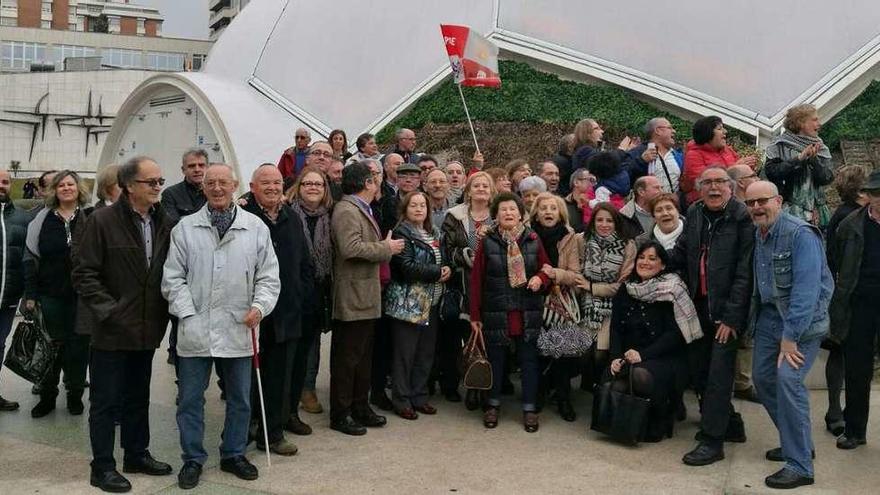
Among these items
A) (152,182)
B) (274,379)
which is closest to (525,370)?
(274,379)

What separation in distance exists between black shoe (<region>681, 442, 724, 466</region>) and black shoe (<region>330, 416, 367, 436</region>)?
2.07m

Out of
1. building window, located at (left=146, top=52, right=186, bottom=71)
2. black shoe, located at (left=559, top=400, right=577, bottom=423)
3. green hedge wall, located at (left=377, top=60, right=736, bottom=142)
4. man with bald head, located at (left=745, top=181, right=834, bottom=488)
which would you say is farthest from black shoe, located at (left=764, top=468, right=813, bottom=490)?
building window, located at (left=146, top=52, right=186, bottom=71)

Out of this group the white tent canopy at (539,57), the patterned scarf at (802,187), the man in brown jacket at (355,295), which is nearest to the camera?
the man in brown jacket at (355,295)

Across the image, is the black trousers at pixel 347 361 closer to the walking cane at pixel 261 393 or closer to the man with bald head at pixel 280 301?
the man with bald head at pixel 280 301

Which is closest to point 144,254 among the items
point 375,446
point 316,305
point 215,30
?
point 316,305

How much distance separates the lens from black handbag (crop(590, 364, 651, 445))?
5.36 metres

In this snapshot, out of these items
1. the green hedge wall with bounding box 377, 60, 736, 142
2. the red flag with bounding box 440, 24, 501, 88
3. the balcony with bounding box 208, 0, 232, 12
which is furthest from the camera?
the balcony with bounding box 208, 0, 232, 12

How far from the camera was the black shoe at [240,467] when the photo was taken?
15.3ft

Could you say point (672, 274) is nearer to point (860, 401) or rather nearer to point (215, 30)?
point (860, 401)

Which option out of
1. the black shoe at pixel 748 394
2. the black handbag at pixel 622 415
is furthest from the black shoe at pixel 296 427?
the black shoe at pixel 748 394

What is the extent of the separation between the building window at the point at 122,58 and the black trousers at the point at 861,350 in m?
66.1

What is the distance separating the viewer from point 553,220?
6.07 meters

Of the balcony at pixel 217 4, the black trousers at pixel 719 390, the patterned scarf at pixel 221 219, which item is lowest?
the black trousers at pixel 719 390

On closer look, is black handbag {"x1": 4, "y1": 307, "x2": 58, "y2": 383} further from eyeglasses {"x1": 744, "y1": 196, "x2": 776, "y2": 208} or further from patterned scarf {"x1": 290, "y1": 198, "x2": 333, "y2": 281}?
eyeglasses {"x1": 744, "y1": 196, "x2": 776, "y2": 208}
